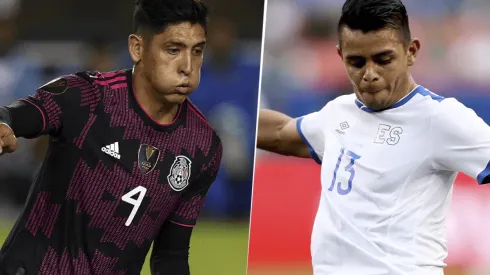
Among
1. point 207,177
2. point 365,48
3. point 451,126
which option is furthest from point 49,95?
point 451,126

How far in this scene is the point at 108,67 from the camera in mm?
7266

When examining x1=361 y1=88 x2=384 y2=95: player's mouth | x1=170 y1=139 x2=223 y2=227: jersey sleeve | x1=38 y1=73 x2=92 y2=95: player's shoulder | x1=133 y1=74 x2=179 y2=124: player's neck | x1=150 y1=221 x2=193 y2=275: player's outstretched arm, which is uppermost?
x1=361 y1=88 x2=384 y2=95: player's mouth

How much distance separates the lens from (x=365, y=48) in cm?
326

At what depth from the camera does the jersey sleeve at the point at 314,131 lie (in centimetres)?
374

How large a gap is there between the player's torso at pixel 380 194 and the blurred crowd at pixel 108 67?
12.2 ft

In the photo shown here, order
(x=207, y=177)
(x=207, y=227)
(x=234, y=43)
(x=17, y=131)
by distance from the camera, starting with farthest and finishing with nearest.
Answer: (x=207, y=227)
(x=234, y=43)
(x=207, y=177)
(x=17, y=131)

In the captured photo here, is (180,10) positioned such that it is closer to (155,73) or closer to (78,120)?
(155,73)

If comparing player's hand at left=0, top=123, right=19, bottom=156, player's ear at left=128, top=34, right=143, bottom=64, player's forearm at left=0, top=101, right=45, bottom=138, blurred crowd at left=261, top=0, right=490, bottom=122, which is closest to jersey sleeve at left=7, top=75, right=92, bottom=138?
player's forearm at left=0, top=101, right=45, bottom=138

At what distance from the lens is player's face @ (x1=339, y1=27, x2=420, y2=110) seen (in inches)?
128

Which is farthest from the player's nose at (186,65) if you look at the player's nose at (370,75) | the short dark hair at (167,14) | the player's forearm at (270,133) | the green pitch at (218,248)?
the green pitch at (218,248)

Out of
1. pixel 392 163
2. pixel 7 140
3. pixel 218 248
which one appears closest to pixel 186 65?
pixel 7 140

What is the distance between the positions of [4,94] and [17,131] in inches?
188

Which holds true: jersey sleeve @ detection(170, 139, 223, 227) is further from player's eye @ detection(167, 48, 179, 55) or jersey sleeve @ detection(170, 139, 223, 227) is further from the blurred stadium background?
the blurred stadium background

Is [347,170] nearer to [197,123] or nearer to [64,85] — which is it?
[197,123]
